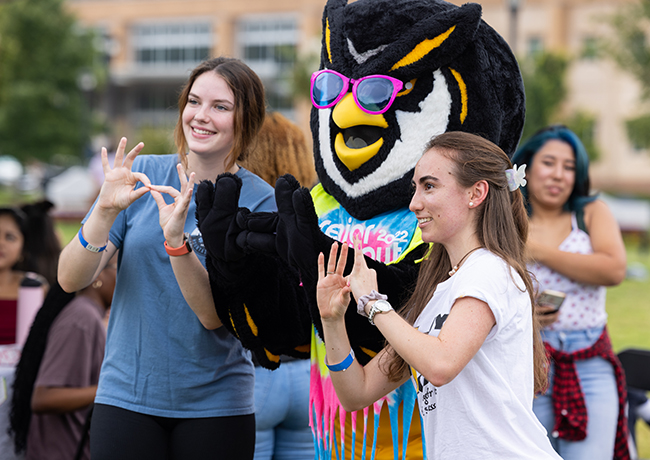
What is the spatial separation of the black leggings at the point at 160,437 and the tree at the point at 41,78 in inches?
633

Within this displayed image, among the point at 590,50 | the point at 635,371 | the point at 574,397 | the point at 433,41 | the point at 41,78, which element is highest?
the point at 590,50

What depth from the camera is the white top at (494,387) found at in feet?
5.09

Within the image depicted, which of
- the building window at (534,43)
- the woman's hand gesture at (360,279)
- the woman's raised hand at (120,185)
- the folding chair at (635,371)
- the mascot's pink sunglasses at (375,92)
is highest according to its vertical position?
the building window at (534,43)

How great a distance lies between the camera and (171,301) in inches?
83.3

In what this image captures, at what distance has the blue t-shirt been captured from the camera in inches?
81.4

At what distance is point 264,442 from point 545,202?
5.31 feet

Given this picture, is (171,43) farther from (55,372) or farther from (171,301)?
(171,301)

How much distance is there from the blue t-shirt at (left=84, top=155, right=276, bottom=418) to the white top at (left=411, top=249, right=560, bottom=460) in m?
0.76

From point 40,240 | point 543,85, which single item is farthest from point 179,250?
point 543,85

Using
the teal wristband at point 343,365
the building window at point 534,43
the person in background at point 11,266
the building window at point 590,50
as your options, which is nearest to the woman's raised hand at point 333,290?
the teal wristband at point 343,365

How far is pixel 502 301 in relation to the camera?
5.12 feet

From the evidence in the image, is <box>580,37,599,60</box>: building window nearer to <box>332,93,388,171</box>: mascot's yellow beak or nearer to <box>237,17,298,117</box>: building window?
<box>332,93,388,171</box>: mascot's yellow beak

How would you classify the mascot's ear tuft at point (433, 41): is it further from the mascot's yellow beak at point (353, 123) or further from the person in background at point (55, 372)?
the person in background at point (55, 372)

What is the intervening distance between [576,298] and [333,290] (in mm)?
1717
